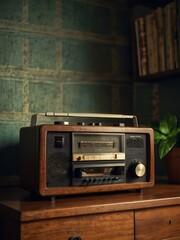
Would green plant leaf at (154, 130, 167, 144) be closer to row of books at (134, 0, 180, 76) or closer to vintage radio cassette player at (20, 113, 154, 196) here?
vintage radio cassette player at (20, 113, 154, 196)

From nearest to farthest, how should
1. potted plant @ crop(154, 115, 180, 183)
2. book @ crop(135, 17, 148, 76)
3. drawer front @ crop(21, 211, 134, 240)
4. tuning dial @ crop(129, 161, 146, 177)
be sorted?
drawer front @ crop(21, 211, 134, 240)
tuning dial @ crop(129, 161, 146, 177)
potted plant @ crop(154, 115, 180, 183)
book @ crop(135, 17, 148, 76)

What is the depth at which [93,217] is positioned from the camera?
129 cm

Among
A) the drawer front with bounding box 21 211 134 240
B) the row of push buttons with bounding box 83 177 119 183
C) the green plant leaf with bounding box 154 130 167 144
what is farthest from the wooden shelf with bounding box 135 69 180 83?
the drawer front with bounding box 21 211 134 240

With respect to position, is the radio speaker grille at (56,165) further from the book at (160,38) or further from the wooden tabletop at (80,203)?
the book at (160,38)

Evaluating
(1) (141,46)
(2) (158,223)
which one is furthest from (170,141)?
(1) (141,46)

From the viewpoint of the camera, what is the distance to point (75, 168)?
4.68ft

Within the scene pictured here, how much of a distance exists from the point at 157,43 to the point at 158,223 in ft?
3.26

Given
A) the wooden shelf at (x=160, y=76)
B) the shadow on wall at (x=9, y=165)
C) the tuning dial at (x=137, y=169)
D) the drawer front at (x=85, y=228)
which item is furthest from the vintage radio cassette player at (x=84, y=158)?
the wooden shelf at (x=160, y=76)

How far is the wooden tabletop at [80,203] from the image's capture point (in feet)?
3.91

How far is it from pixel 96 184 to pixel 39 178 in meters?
0.24

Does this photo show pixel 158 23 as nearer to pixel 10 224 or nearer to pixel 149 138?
pixel 149 138

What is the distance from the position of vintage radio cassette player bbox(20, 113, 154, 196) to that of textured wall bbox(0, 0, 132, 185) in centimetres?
33

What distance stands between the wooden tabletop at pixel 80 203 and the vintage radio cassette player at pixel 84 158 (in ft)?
0.13

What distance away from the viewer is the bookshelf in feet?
6.38
